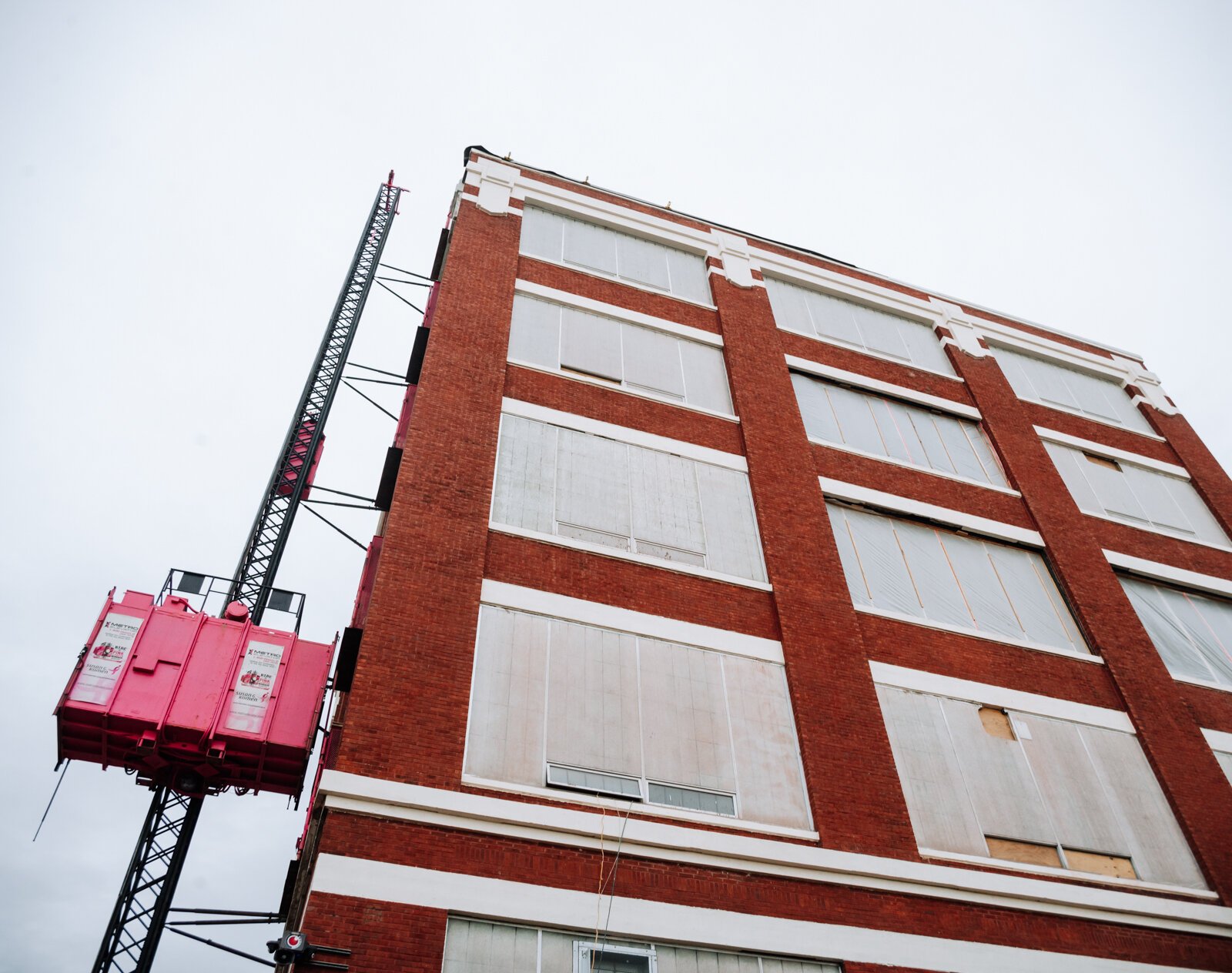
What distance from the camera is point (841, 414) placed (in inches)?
711

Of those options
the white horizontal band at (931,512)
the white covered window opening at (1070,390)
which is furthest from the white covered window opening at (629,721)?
the white covered window opening at (1070,390)

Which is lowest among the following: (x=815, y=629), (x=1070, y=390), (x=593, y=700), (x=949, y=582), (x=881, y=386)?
(x=593, y=700)

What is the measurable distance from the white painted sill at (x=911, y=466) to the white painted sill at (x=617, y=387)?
2035 mm

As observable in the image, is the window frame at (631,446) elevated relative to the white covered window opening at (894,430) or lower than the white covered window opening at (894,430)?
lower

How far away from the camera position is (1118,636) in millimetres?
15852

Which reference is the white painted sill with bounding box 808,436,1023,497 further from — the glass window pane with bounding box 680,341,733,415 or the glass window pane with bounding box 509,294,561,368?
the glass window pane with bounding box 509,294,561,368

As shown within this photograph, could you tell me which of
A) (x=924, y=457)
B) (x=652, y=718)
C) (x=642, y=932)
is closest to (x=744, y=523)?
(x=652, y=718)

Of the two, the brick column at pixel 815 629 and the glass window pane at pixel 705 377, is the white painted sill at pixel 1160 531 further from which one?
the glass window pane at pixel 705 377

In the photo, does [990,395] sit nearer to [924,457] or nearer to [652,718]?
[924,457]

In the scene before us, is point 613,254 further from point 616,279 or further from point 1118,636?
point 1118,636

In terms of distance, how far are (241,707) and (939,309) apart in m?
18.5

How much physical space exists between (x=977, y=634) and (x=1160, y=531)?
8102mm

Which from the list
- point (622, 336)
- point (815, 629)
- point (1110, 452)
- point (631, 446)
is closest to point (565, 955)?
point (815, 629)

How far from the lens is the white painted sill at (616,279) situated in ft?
58.4
